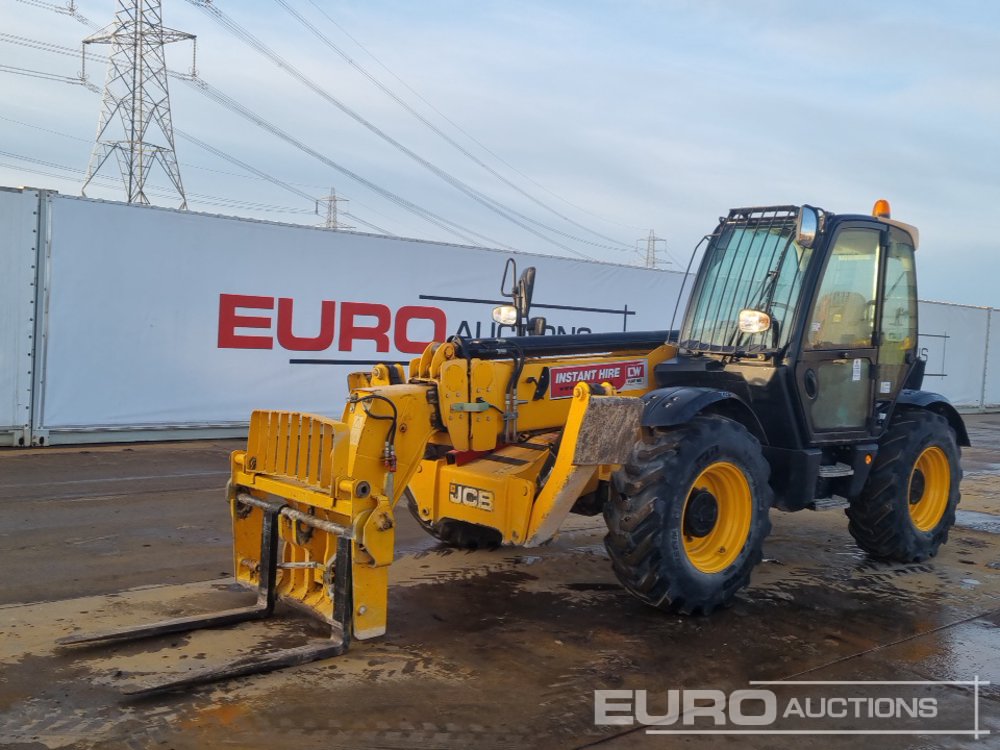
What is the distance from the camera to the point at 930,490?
7.35m

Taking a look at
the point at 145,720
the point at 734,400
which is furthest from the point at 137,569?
the point at 734,400

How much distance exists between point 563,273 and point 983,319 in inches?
530

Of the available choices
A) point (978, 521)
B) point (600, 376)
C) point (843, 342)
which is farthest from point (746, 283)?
point (978, 521)

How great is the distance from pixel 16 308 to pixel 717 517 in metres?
8.69

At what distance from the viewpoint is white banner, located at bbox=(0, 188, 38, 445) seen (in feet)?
34.9

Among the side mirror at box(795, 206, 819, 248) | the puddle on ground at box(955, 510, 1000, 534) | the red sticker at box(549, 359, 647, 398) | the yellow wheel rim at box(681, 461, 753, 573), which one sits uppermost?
the side mirror at box(795, 206, 819, 248)

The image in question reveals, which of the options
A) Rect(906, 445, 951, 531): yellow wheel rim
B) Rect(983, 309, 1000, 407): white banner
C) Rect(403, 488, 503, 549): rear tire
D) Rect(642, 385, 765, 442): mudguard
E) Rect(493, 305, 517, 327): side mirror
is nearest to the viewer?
Rect(642, 385, 765, 442): mudguard

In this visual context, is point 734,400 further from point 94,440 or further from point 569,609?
point 94,440

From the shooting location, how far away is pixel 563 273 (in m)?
15.4

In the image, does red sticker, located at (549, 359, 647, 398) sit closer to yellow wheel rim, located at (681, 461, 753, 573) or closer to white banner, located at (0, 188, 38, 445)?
yellow wheel rim, located at (681, 461, 753, 573)

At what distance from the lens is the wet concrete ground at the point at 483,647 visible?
3.88 meters

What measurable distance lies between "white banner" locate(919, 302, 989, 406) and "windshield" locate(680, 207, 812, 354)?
16.1 m

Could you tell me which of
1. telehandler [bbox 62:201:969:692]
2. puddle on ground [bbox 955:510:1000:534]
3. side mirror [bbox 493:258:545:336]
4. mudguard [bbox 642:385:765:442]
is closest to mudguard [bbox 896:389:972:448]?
telehandler [bbox 62:201:969:692]

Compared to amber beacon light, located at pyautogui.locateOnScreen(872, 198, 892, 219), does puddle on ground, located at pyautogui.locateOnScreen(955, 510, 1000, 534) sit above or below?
below
